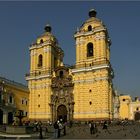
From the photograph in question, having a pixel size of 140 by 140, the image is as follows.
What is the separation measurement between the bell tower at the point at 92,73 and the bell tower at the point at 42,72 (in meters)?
5.57

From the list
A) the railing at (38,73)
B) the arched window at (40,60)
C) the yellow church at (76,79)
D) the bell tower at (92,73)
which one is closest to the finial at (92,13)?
the yellow church at (76,79)

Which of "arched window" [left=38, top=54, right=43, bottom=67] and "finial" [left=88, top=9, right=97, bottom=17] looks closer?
"finial" [left=88, top=9, right=97, bottom=17]

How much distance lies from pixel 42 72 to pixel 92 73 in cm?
1014

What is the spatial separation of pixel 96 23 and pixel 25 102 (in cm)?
1775

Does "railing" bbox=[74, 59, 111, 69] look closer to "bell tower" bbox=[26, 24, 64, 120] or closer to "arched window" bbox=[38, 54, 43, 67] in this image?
"bell tower" bbox=[26, 24, 64, 120]

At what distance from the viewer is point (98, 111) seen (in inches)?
1829

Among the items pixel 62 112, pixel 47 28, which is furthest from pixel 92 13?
pixel 62 112

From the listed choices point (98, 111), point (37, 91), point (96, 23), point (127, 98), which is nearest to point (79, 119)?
point (98, 111)

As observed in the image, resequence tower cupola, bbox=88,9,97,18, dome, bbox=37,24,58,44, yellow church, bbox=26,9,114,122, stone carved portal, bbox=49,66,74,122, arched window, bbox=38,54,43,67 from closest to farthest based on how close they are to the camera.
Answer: yellow church, bbox=26,9,114,122, stone carved portal, bbox=49,66,74,122, tower cupola, bbox=88,9,97,18, arched window, bbox=38,54,43,67, dome, bbox=37,24,58,44

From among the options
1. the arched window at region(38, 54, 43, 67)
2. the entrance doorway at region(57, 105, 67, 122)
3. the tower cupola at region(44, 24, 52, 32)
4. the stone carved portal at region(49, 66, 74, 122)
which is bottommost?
the entrance doorway at region(57, 105, 67, 122)

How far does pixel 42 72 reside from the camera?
5450 cm

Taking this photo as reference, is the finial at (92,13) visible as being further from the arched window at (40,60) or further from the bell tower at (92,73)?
the arched window at (40,60)

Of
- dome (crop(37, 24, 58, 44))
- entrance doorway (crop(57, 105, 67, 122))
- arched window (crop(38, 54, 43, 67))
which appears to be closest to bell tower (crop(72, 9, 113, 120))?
entrance doorway (crop(57, 105, 67, 122))

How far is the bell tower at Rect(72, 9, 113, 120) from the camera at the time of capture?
4672 centimetres
